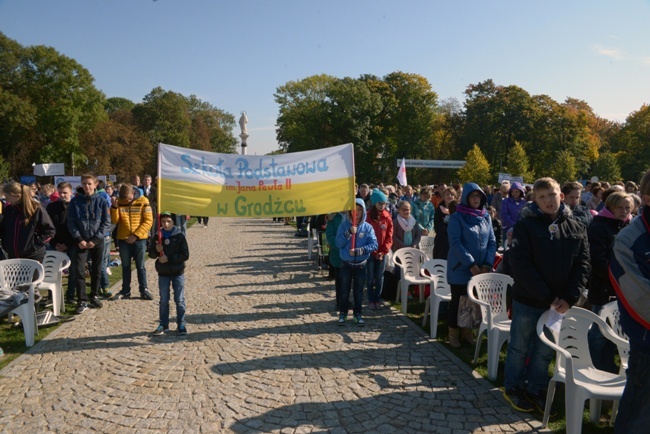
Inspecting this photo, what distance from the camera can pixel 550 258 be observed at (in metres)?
3.91

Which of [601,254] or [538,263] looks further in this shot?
[601,254]

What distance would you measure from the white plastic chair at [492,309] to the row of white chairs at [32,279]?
5.56 m

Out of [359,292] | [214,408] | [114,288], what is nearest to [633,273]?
[214,408]

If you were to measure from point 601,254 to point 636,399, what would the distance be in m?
1.95

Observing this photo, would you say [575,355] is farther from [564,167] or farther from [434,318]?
[564,167]

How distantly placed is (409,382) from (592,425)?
1672mm

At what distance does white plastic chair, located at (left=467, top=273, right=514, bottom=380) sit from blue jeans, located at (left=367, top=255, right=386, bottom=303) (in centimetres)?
230

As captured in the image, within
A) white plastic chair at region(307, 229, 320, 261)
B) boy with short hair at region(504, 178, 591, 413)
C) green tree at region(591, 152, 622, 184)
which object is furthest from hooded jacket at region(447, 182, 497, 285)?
green tree at region(591, 152, 622, 184)

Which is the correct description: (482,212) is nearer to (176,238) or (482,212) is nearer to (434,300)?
(434,300)

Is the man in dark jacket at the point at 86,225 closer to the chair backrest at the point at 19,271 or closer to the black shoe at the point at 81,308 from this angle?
the black shoe at the point at 81,308

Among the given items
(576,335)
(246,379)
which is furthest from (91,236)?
(576,335)

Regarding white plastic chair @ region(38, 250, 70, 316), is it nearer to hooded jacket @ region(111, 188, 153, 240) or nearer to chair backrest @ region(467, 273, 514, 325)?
hooded jacket @ region(111, 188, 153, 240)

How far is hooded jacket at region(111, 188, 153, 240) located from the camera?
8.20m

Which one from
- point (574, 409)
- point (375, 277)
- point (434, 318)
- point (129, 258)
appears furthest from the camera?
point (129, 258)
